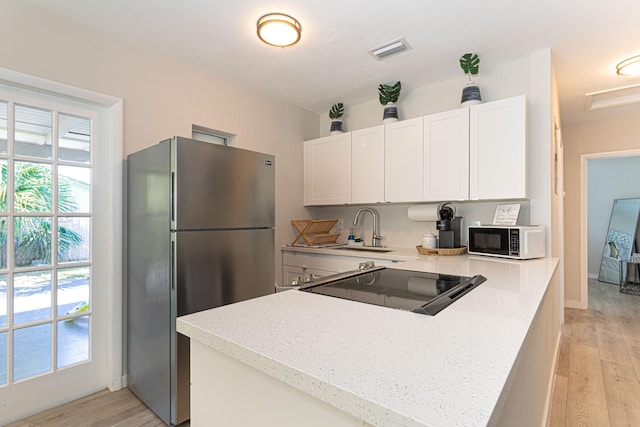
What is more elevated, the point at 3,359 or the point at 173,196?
the point at 173,196

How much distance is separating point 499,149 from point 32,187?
316cm

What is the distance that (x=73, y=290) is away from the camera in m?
2.09

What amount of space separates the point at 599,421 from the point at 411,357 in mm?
2104

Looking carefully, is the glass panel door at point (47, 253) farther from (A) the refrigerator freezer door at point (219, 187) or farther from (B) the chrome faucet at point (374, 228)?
(B) the chrome faucet at point (374, 228)

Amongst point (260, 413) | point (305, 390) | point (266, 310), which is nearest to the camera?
point (305, 390)

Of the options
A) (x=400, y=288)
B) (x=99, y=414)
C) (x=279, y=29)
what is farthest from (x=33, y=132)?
(x=400, y=288)

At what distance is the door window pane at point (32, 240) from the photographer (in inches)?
74.0

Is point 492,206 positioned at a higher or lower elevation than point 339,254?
higher

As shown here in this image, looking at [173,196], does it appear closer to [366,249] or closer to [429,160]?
[366,249]

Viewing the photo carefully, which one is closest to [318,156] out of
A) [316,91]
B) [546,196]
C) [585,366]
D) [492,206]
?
[316,91]

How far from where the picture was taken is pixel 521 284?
1.37 metres

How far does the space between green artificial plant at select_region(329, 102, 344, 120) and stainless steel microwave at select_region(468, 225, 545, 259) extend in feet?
6.20

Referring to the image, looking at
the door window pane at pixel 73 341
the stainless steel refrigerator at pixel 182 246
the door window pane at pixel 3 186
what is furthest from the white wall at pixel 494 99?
the door window pane at pixel 3 186

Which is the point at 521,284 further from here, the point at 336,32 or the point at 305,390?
the point at 336,32
